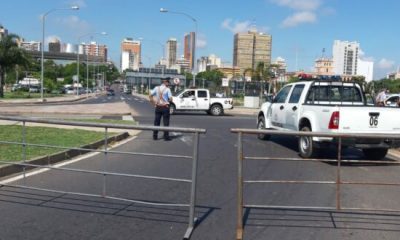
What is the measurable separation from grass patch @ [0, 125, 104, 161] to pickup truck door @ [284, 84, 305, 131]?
523 centimetres

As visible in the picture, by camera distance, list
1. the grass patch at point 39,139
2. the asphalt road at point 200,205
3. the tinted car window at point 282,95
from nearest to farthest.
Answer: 1. the asphalt road at point 200,205
2. the grass patch at point 39,139
3. the tinted car window at point 282,95

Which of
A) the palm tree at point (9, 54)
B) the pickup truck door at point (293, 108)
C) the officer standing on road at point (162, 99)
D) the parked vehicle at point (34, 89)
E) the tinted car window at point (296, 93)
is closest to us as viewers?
the pickup truck door at point (293, 108)

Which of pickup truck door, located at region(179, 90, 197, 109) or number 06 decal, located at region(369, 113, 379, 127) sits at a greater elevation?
number 06 decal, located at region(369, 113, 379, 127)

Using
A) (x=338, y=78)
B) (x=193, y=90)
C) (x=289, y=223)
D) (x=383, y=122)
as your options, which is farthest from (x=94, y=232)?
(x=193, y=90)

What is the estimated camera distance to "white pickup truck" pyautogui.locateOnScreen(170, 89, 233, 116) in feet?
103

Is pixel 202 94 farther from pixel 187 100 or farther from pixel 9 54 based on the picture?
pixel 9 54

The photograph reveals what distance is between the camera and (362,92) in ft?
45.3

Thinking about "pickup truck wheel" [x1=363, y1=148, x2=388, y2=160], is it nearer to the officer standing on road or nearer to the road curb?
the officer standing on road

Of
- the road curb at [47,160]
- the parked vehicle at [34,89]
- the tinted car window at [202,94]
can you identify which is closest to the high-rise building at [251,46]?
the parked vehicle at [34,89]

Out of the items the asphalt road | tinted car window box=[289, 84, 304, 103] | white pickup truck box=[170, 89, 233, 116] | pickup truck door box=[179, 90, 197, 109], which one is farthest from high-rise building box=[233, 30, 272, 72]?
the asphalt road

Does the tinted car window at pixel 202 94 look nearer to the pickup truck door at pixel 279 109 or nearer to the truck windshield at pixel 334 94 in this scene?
the pickup truck door at pixel 279 109

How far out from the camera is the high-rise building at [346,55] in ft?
349

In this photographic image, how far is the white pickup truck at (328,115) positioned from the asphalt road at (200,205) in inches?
34.3

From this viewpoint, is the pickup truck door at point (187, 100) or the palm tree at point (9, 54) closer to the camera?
the pickup truck door at point (187, 100)
